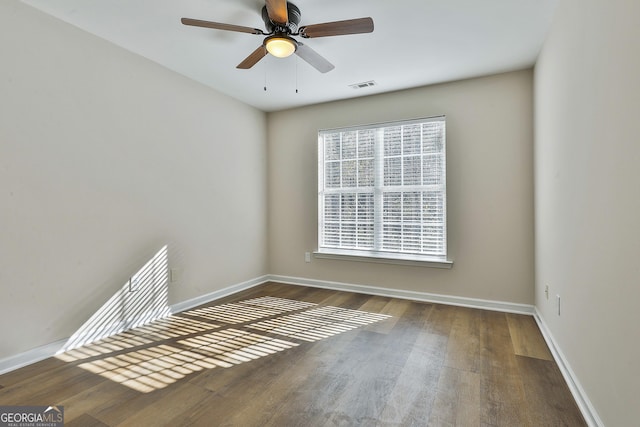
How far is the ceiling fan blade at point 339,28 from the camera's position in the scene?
6.18 feet

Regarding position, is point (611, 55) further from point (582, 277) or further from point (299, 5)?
point (299, 5)

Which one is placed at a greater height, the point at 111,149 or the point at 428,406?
the point at 111,149

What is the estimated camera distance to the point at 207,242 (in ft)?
11.7

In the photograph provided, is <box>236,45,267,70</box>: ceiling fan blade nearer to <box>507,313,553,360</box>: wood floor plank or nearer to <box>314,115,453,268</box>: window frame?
<box>314,115,453,268</box>: window frame

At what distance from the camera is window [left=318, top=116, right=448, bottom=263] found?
11.5ft

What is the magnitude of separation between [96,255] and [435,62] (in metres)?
3.51

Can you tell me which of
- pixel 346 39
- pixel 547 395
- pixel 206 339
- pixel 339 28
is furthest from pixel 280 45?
pixel 547 395

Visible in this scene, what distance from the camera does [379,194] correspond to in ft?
12.5

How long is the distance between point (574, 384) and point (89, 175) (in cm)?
366

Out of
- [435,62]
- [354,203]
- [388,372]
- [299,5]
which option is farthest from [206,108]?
[388,372]

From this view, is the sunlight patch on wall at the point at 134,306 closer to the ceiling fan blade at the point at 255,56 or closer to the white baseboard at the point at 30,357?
the white baseboard at the point at 30,357

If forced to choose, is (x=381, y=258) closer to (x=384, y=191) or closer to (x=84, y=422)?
(x=384, y=191)

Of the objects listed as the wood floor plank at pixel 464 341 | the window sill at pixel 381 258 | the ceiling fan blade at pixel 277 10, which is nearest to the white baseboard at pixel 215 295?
the window sill at pixel 381 258

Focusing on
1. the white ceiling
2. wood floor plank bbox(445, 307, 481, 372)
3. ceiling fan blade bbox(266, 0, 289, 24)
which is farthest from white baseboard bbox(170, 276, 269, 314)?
ceiling fan blade bbox(266, 0, 289, 24)
